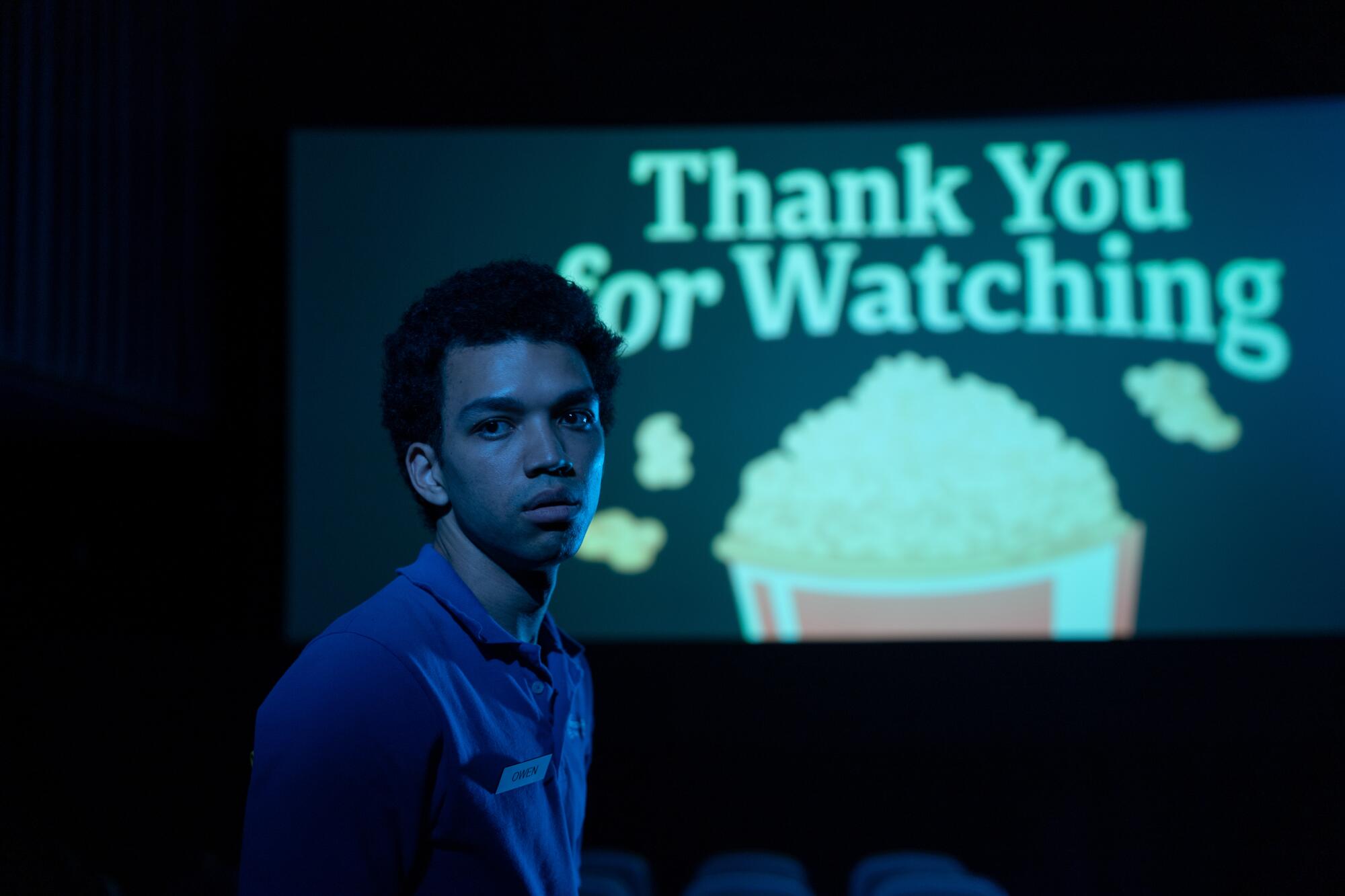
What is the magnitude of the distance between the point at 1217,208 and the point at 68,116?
3.86 meters

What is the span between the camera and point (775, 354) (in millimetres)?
3467

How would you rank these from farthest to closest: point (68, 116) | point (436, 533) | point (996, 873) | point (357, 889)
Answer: point (996, 873) → point (68, 116) → point (436, 533) → point (357, 889)

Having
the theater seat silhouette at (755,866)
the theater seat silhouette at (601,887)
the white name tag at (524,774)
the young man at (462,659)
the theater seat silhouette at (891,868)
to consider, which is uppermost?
the young man at (462,659)

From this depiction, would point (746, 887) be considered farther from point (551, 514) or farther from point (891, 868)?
point (551, 514)

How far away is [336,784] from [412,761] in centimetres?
7

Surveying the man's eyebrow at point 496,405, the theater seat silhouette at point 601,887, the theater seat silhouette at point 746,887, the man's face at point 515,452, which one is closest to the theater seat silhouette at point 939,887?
the theater seat silhouette at point 746,887

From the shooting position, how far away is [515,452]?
1009 mm

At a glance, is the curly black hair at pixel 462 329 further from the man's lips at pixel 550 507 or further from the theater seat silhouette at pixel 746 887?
the theater seat silhouette at pixel 746 887

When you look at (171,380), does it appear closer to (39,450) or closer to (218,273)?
(218,273)

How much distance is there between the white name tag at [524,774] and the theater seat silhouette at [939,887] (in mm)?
1261

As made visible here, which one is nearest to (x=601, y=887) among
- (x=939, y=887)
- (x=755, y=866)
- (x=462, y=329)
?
(x=755, y=866)

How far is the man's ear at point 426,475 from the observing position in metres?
1.07

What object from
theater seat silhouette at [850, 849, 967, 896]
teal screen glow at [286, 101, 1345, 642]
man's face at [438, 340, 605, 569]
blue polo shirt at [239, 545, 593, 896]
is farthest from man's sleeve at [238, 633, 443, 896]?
teal screen glow at [286, 101, 1345, 642]

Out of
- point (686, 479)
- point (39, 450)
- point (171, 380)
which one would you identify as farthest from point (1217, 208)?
point (39, 450)
